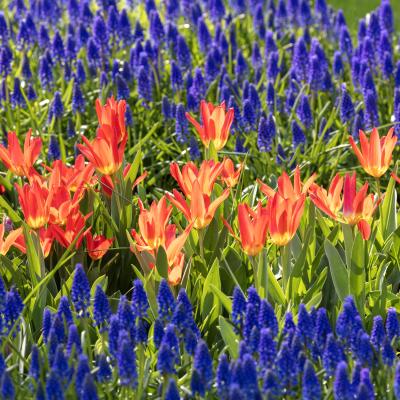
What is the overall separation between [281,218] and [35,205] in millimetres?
807

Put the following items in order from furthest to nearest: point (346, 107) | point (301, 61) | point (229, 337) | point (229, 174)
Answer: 1. point (301, 61)
2. point (346, 107)
3. point (229, 174)
4. point (229, 337)

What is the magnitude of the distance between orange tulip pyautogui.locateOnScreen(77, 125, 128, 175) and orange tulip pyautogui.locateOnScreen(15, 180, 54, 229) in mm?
298

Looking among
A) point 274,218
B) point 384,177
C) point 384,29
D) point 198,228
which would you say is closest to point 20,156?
point 198,228

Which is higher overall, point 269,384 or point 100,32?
point 100,32

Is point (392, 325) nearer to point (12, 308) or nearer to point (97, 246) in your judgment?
point (12, 308)

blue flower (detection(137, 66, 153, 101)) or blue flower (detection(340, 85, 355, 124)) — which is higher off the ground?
blue flower (detection(137, 66, 153, 101))

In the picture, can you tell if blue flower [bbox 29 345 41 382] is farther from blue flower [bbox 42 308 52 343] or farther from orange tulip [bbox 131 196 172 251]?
orange tulip [bbox 131 196 172 251]

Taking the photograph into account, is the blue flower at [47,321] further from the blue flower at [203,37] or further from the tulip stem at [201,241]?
the blue flower at [203,37]

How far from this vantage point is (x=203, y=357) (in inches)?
87.8

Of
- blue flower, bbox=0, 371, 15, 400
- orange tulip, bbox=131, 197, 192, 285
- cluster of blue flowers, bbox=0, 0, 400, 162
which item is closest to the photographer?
blue flower, bbox=0, 371, 15, 400

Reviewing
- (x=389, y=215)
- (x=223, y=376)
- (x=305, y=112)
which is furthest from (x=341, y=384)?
(x=305, y=112)

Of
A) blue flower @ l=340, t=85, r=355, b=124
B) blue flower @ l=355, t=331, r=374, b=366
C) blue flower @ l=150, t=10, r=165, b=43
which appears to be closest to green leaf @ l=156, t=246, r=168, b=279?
blue flower @ l=355, t=331, r=374, b=366

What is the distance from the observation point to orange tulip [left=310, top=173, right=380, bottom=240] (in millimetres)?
2854

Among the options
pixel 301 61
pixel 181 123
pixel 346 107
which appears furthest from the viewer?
pixel 301 61
